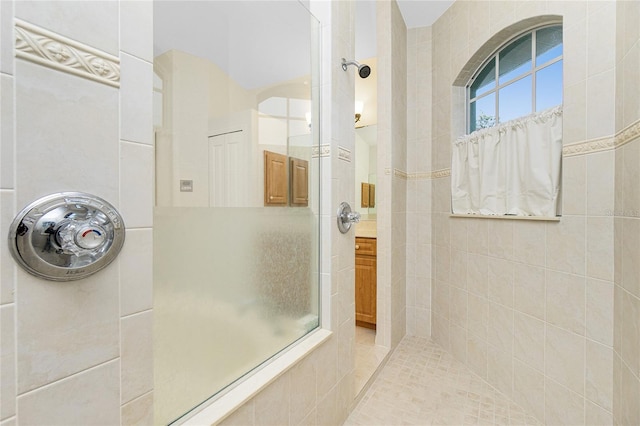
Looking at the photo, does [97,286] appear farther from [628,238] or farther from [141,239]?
[628,238]

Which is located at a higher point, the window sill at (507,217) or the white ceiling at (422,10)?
the white ceiling at (422,10)

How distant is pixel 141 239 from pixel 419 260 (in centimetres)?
238

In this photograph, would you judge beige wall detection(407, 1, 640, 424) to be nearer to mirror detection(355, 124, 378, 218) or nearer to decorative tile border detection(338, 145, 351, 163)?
mirror detection(355, 124, 378, 218)

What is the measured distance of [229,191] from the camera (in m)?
0.96

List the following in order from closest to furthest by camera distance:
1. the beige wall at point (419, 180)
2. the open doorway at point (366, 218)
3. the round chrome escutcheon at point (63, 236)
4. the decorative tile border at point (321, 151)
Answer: the round chrome escutcheon at point (63, 236)
the decorative tile border at point (321, 151)
the open doorway at point (366, 218)
the beige wall at point (419, 180)

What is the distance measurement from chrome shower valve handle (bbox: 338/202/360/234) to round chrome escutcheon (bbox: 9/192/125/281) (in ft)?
3.38

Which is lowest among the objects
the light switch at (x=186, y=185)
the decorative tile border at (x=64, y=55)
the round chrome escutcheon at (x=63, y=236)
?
the round chrome escutcheon at (x=63, y=236)

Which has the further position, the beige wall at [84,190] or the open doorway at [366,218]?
the open doorway at [366,218]

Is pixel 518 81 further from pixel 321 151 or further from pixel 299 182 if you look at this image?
pixel 299 182

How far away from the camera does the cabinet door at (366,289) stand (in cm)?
262

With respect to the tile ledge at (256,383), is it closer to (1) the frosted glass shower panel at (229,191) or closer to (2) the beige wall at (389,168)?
(1) the frosted glass shower panel at (229,191)

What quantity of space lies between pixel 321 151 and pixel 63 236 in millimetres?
1063

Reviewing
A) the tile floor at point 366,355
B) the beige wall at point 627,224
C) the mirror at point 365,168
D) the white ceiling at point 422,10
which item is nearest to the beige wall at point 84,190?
the tile floor at point 366,355

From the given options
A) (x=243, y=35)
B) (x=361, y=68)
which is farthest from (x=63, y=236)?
(x=361, y=68)
